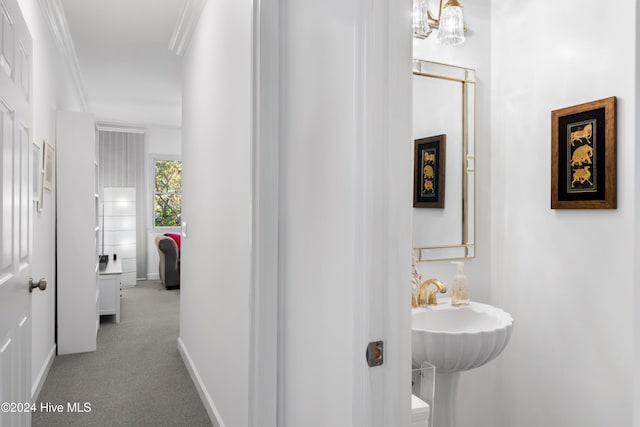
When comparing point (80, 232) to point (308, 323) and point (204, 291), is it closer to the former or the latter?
point (204, 291)

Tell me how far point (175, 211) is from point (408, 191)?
7432 millimetres

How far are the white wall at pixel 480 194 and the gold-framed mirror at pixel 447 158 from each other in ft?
0.19

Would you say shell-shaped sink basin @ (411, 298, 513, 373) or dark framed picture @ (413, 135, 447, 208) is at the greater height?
dark framed picture @ (413, 135, 447, 208)

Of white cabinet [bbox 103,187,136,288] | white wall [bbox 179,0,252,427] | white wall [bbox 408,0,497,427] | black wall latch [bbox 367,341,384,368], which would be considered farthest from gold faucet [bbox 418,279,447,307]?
white cabinet [bbox 103,187,136,288]

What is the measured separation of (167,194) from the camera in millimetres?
7832

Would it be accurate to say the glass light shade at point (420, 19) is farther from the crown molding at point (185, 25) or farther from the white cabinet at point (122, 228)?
the white cabinet at point (122, 228)

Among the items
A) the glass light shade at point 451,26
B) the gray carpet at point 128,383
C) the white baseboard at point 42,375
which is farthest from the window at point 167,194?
Result: the glass light shade at point 451,26

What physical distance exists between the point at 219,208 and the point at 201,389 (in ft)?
4.05

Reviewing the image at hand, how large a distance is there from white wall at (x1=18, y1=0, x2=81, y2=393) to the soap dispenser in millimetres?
2488

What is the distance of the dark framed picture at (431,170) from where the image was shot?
211 cm

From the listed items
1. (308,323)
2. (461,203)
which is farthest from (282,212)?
(461,203)

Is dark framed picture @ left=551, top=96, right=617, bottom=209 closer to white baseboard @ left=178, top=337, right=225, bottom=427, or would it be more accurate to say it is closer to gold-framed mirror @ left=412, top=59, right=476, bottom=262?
gold-framed mirror @ left=412, top=59, right=476, bottom=262

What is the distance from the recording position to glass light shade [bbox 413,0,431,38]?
196cm

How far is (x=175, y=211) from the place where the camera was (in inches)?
312
